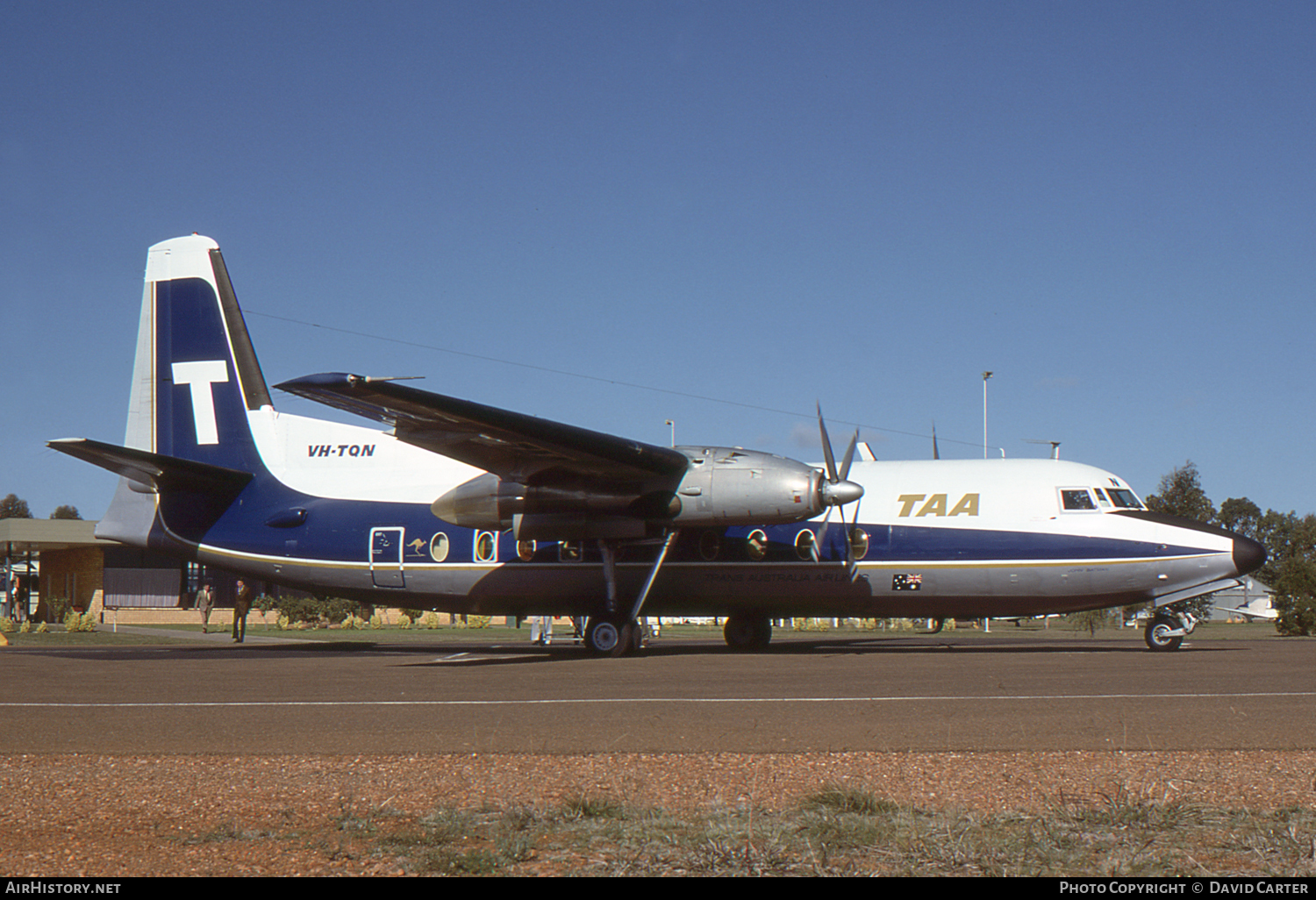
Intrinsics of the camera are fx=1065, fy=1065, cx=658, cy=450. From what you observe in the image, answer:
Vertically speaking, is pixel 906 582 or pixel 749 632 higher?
pixel 906 582

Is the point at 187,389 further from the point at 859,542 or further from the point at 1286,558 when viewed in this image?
the point at 1286,558

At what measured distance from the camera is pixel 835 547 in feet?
66.2

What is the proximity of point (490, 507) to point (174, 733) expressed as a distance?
450 inches

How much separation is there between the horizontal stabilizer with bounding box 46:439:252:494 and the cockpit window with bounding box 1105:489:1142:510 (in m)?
17.8

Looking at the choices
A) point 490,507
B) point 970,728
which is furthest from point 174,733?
point 490,507

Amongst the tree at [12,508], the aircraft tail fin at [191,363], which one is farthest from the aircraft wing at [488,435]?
the tree at [12,508]

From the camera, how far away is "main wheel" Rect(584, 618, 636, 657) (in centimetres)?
1995

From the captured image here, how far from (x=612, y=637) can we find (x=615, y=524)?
2143 mm

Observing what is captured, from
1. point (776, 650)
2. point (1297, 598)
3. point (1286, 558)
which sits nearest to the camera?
point (776, 650)

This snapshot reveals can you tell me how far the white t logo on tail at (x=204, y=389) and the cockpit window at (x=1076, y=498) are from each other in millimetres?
18178

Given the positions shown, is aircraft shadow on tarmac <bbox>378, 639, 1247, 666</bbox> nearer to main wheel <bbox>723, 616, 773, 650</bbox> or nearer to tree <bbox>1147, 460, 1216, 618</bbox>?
main wheel <bbox>723, 616, 773, 650</bbox>

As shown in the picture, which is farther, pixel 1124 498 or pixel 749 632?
pixel 749 632

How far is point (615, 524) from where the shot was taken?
19.8 metres

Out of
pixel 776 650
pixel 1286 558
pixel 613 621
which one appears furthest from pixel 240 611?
pixel 1286 558
